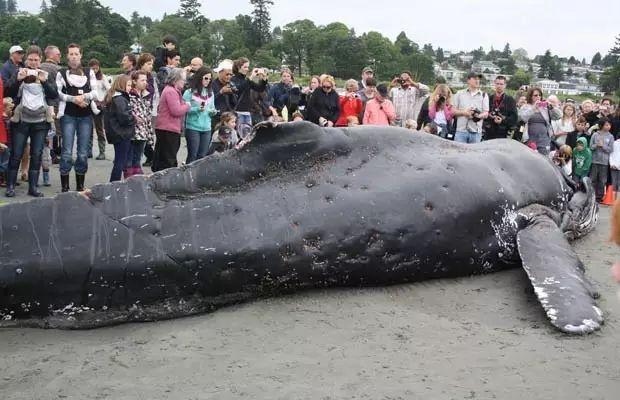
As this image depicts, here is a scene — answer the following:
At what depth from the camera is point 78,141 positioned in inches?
469

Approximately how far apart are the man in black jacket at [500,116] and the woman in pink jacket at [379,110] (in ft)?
7.89

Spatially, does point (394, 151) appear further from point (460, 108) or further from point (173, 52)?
point (173, 52)

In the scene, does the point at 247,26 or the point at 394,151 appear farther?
the point at 247,26

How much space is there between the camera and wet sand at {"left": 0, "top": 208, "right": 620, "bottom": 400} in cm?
494

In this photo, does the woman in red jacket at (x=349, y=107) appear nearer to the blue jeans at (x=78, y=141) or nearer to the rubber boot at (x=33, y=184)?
the blue jeans at (x=78, y=141)

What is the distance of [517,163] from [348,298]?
11.6 ft

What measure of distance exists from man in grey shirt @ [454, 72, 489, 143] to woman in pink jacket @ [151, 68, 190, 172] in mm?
6418

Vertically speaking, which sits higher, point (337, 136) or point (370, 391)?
point (337, 136)

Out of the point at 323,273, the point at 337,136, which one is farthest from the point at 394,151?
the point at 323,273

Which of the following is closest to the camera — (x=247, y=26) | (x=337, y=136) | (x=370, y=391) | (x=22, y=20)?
(x=370, y=391)

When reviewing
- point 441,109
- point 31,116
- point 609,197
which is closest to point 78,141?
point 31,116

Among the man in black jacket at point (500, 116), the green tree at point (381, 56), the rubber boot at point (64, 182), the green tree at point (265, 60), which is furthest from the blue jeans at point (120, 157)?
the green tree at point (381, 56)

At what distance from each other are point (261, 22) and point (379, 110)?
162806mm

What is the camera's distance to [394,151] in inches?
310
